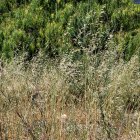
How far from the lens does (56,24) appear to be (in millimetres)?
7102

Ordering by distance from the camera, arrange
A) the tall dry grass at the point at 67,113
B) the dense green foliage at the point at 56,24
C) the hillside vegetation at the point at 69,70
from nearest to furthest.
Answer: the tall dry grass at the point at 67,113, the hillside vegetation at the point at 69,70, the dense green foliage at the point at 56,24

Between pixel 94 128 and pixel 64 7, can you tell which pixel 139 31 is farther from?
pixel 94 128

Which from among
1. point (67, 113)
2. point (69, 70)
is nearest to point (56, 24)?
point (69, 70)

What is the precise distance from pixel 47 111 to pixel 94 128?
636 mm

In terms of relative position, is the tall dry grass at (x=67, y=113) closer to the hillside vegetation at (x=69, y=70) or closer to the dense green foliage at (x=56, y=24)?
the hillside vegetation at (x=69, y=70)

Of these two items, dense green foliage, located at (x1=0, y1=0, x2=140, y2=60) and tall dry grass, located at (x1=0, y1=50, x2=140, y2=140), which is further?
dense green foliage, located at (x1=0, y1=0, x2=140, y2=60)

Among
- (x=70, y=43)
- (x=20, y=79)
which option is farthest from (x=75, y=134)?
(x=70, y=43)

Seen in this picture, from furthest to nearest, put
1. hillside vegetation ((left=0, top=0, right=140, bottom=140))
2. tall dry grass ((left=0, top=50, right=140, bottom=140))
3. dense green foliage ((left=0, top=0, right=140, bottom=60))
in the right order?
dense green foliage ((left=0, top=0, right=140, bottom=60)) < hillside vegetation ((left=0, top=0, right=140, bottom=140)) < tall dry grass ((left=0, top=50, right=140, bottom=140))

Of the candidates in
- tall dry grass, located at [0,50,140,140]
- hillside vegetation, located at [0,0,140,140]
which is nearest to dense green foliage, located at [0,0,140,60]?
hillside vegetation, located at [0,0,140,140]

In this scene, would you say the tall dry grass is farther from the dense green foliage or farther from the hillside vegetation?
the dense green foliage

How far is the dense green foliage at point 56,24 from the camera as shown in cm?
675

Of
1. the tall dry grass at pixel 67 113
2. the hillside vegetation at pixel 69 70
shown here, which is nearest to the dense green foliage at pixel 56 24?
the hillside vegetation at pixel 69 70

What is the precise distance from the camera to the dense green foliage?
6750 millimetres

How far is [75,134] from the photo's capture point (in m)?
3.52
